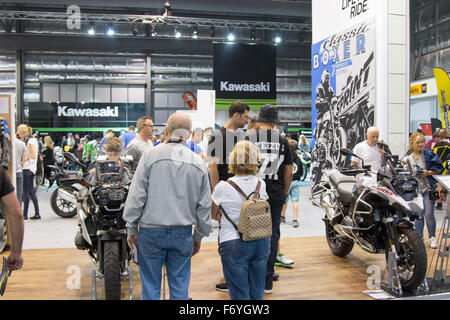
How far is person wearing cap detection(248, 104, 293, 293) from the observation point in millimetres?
3600

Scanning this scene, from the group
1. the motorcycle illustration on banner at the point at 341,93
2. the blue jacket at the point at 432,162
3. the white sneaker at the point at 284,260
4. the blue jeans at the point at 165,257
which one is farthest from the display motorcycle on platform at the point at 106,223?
the motorcycle illustration on banner at the point at 341,93

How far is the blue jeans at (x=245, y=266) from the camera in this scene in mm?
2586

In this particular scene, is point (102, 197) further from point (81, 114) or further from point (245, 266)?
point (81, 114)

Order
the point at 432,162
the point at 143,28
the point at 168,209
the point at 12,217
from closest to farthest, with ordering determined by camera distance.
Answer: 1. the point at 12,217
2. the point at 168,209
3. the point at 432,162
4. the point at 143,28

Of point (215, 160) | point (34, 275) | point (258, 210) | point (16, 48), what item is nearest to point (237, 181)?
point (258, 210)

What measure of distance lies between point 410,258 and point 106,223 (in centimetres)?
252

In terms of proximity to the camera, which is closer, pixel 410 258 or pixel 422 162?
pixel 410 258

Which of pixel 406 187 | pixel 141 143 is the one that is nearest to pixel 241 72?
pixel 141 143

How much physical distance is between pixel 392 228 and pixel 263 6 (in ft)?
42.3

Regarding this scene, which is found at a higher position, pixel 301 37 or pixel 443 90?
pixel 301 37

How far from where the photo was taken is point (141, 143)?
478 cm

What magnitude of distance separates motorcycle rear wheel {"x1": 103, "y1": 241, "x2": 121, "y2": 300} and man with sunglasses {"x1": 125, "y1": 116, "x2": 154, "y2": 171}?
1.67 meters

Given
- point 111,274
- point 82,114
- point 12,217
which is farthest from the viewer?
point 82,114
